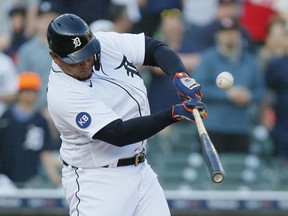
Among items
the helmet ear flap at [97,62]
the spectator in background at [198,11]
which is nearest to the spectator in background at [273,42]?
the spectator in background at [198,11]

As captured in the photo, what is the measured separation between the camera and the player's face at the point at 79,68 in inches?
157

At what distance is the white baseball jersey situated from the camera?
13.1 feet

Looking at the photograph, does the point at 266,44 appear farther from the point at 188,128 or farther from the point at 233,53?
the point at 188,128

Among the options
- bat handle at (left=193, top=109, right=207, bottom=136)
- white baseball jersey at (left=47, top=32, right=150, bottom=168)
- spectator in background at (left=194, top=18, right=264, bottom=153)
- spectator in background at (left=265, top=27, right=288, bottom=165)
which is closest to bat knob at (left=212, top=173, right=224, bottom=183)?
bat handle at (left=193, top=109, right=207, bottom=136)

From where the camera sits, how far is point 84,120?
4.00 meters

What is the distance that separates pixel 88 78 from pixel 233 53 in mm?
3567

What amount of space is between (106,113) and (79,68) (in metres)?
0.27

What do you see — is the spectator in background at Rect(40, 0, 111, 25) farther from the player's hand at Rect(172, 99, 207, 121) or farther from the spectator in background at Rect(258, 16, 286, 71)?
the player's hand at Rect(172, 99, 207, 121)

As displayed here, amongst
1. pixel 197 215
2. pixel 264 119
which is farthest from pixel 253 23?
pixel 197 215

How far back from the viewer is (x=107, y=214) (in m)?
4.16

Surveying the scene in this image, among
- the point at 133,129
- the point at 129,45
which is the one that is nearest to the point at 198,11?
the point at 129,45

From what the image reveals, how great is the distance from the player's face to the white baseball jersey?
0.09 feet

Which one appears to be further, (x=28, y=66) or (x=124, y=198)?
(x=28, y=66)

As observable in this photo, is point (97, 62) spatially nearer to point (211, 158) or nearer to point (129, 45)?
point (129, 45)
